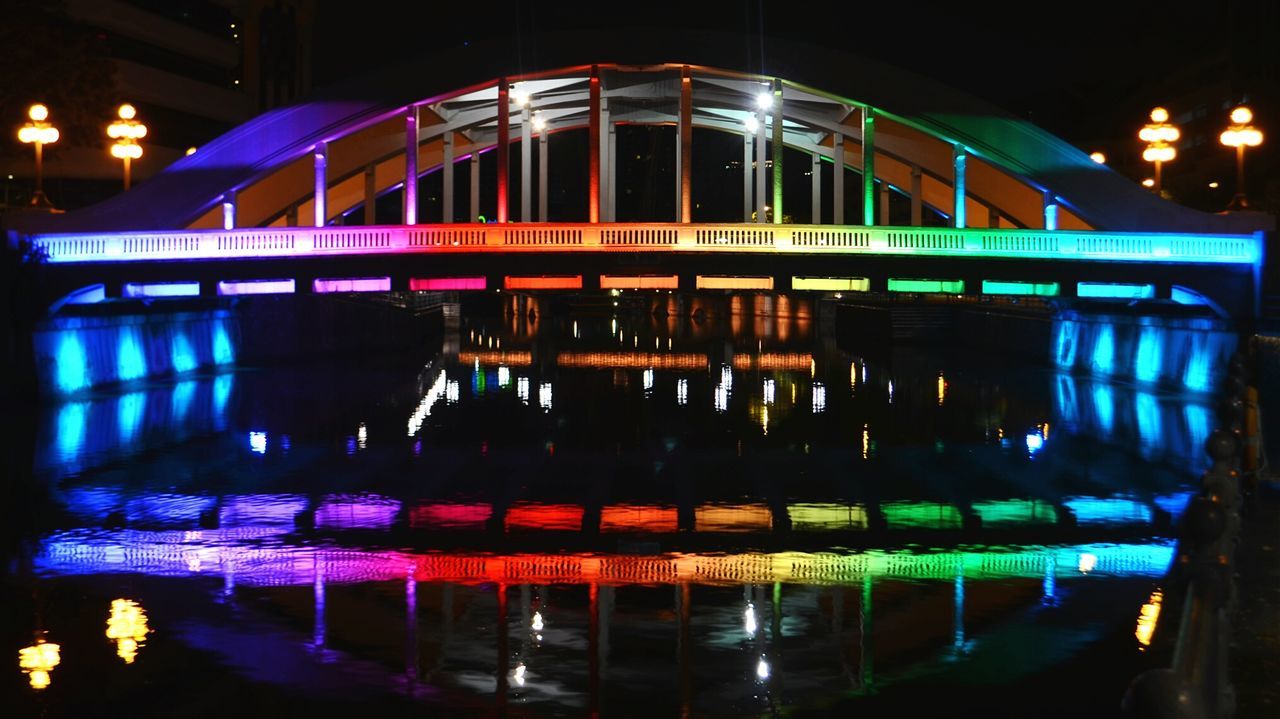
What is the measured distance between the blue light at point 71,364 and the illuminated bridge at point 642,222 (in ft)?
4.22

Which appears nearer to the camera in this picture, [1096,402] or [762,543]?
[762,543]

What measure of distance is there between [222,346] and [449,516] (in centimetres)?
3650

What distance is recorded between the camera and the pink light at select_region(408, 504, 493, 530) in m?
19.7

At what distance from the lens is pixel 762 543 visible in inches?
728

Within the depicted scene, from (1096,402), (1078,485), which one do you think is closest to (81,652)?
(1078,485)

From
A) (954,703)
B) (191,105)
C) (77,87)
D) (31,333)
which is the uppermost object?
(191,105)

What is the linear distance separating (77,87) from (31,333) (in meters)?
15.9

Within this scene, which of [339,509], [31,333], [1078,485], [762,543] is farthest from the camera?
[31,333]

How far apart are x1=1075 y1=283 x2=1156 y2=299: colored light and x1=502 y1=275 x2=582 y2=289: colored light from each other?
13.0 metres

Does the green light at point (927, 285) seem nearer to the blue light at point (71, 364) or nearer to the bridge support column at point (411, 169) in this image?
the bridge support column at point (411, 169)

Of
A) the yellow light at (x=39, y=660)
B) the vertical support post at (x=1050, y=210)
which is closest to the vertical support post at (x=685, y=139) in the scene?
the vertical support post at (x=1050, y=210)

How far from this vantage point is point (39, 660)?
12375 millimetres

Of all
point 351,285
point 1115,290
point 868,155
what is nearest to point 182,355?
point 351,285

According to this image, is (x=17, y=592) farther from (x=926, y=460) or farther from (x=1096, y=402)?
(x=1096, y=402)
